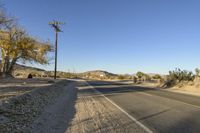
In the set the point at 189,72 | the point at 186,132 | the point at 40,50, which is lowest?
the point at 186,132

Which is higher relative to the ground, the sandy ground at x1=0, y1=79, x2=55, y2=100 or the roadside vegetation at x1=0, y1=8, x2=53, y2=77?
the roadside vegetation at x1=0, y1=8, x2=53, y2=77

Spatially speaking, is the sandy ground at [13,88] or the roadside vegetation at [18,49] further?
the roadside vegetation at [18,49]

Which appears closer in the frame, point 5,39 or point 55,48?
point 5,39

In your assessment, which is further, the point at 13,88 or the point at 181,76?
the point at 181,76

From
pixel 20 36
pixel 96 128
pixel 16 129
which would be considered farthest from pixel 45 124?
pixel 20 36

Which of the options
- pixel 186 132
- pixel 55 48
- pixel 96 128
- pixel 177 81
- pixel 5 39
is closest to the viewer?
pixel 186 132

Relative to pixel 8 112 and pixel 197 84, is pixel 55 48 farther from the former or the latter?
pixel 8 112

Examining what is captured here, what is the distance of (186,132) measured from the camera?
27.6 feet

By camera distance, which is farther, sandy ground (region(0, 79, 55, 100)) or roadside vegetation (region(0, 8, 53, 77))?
roadside vegetation (region(0, 8, 53, 77))

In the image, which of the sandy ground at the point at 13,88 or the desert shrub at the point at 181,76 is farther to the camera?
the desert shrub at the point at 181,76

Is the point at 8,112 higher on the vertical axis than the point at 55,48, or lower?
lower

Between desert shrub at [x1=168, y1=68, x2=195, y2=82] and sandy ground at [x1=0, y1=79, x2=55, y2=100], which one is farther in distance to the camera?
desert shrub at [x1=168, y1=68, x2=195, y2=82]

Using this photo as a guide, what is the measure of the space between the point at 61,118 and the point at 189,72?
37.6 meters

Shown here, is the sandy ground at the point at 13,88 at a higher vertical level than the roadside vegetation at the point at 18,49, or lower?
lower
